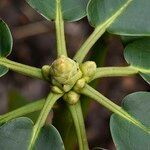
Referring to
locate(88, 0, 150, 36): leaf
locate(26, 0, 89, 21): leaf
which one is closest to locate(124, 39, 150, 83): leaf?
locate(88, 0, 150, 36): leaf

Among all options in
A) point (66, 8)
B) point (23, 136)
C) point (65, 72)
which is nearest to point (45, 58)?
point (66, 8)

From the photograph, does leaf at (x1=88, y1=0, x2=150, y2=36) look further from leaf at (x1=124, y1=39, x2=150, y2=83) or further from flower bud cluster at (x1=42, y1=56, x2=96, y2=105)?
flower bud cluster at (x1=42, y1=56, x2=96, y2=105)

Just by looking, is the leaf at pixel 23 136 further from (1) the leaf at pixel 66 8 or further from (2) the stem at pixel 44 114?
(1) the leaf at pixel 66 8

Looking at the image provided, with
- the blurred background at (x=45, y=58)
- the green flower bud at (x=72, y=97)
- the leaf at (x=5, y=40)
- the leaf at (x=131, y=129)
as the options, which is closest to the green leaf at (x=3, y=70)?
the leaf at (x=5, y=40)

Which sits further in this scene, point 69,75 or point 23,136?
point 23,136

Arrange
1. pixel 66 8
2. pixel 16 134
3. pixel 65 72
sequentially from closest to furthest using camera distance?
pixel 65 72
pixel 16 134
pixel 66 8

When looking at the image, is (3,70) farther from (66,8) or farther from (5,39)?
(66,8)
